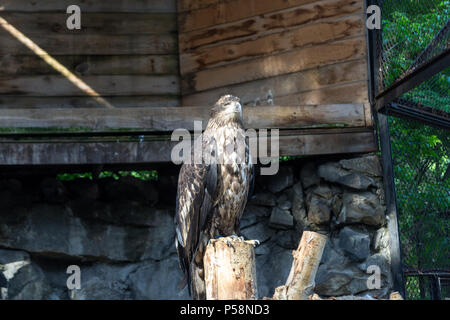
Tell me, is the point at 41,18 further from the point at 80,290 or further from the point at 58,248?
the point at 80,290

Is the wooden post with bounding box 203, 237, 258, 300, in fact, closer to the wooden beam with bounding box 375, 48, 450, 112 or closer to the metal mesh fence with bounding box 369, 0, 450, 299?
the wooden beam with bounding box 375, 48, 450, 112

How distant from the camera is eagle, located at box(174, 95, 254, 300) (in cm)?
383

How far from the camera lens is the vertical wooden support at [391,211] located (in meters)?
5.16

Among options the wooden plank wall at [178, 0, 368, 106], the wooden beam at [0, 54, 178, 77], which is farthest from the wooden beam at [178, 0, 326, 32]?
the wooden beam at [0, 54, 178, 77]

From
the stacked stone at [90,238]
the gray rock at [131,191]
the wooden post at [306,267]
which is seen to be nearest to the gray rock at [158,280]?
the stacked stone at [90,238]

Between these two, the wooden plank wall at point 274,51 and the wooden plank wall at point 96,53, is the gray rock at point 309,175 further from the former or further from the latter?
the wooden plank wall at point 96,53

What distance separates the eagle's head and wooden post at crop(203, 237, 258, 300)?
3.05 feet

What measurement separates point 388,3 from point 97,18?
2680 mm

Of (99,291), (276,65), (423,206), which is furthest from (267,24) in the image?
(99,291)

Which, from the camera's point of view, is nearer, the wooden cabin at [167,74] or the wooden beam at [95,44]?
the wooden cabin at [167,74]

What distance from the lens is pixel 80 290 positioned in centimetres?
554

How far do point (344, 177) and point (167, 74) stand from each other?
1.99m

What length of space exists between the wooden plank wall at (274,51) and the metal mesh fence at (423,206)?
636 millimetres

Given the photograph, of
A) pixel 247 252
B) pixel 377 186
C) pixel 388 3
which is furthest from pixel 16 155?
pixel 388 3
